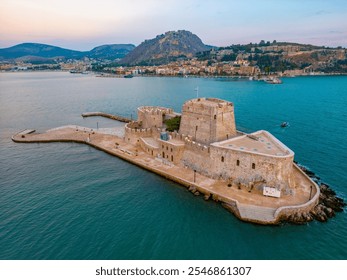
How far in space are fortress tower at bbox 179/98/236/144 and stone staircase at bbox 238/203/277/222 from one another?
1014 centimetres

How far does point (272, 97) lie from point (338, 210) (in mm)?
75133

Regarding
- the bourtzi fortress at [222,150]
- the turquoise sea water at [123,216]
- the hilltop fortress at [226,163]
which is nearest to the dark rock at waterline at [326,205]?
the hilltop fortress at [226,163]

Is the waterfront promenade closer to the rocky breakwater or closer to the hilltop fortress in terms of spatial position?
the hilltop fortress

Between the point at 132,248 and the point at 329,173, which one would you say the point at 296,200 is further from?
the point at 132,248

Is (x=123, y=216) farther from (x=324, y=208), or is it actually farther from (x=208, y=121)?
(x=324, y=208)

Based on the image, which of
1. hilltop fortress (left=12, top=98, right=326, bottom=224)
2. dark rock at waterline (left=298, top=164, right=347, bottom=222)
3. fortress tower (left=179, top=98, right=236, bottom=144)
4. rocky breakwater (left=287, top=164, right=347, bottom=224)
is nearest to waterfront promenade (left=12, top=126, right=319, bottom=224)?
hilltop fortress (left=12, top=98, right=326, bottom=224)

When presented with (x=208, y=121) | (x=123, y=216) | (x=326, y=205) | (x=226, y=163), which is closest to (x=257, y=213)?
(x=226, y=163)

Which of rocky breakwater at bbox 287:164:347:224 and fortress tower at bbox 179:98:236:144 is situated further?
fortress tower at bbox 179:98:236:144

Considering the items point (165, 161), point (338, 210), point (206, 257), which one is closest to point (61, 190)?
point (165, 161)

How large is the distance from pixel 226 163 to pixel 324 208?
9.81 meters

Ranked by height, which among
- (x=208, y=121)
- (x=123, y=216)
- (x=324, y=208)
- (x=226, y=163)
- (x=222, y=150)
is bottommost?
(x=123, y=216)

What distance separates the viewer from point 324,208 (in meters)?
23.2

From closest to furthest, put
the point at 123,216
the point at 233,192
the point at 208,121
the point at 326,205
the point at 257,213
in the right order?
1. the point at 257,213
2. the point at 123,216
3. the point at 326,205
4. the point at 233,192
5. the point at 208,121

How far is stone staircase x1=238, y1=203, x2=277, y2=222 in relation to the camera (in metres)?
21.6
